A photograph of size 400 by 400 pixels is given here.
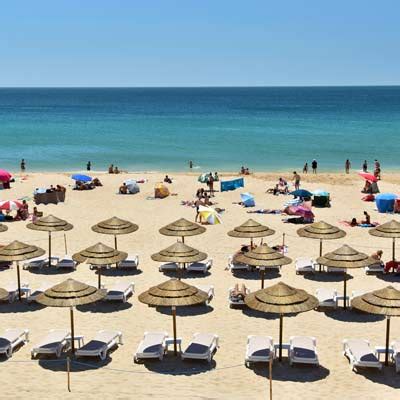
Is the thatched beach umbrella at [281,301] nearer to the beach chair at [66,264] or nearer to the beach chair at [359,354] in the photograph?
the beach chair at [359,354]

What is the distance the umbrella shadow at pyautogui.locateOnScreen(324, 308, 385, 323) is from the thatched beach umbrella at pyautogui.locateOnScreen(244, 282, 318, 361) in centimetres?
315

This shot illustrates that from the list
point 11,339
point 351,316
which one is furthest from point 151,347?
point 351,316

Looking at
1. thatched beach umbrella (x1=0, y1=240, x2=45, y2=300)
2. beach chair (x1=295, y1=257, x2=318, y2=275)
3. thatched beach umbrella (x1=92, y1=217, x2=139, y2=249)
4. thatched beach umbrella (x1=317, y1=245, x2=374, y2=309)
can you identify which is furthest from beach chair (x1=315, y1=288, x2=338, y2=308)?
thatched beach umbrella (x1=0, y1=240, x2=45, y2=300)

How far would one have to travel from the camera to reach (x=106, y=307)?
56.3 feet

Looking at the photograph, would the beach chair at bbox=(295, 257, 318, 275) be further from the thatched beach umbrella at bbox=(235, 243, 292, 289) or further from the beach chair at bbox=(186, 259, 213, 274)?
the beach chair at bbox=(186, 259, 213, 274)

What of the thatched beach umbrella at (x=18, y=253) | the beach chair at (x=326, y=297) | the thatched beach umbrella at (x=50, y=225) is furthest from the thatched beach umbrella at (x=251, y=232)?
the thatched beach umbrella at (x=18, y=253)

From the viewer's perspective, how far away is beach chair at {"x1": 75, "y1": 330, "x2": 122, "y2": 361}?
13664mm

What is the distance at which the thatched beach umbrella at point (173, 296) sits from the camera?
44.0ft

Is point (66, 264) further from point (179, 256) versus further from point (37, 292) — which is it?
point (179, 256)

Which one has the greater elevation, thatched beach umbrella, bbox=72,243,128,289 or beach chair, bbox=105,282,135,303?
thatched beach umbrella, bbox=72,243,128,289

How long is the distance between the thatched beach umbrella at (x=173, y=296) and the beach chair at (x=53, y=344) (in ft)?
7.27

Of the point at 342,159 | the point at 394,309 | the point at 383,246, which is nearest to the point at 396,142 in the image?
the point at 342,159

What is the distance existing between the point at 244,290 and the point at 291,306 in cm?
428

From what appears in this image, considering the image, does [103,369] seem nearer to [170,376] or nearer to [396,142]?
[170,376]
